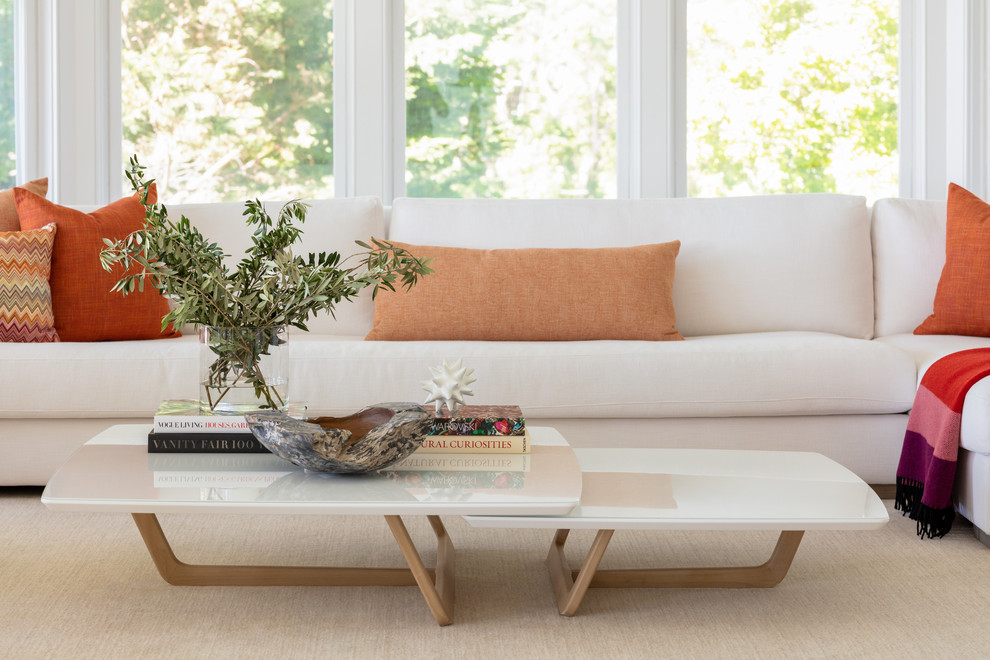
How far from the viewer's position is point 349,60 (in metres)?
4.14

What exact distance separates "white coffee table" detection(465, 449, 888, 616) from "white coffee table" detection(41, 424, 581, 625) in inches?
1.9

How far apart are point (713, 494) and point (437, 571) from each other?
1.82 feet

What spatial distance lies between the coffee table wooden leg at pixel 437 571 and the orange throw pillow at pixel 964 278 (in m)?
1.93

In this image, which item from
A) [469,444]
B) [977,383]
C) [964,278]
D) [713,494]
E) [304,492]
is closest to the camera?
[304,492]

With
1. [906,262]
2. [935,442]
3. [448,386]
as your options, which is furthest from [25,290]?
[906,262]

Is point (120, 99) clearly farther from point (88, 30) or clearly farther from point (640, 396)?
point (640, 396)

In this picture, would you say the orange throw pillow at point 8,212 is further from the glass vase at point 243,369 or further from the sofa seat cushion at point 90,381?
the glass vase at point 243,369

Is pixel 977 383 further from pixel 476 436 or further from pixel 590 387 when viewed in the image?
pixel 476 436

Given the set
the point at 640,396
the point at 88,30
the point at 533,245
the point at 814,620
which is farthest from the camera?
the point at 88,30

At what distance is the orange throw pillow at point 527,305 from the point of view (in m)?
2.85

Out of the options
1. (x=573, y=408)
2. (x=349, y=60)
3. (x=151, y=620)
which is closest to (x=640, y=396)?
(x=573, y=408)

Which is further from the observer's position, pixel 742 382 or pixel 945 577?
pixel 742 382

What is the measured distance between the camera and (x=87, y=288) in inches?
108

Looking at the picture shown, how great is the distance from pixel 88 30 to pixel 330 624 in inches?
Answer: 131
